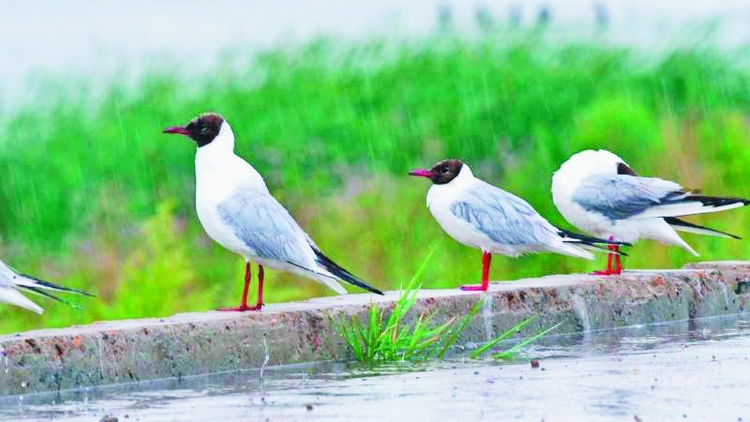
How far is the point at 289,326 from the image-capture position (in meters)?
11.1

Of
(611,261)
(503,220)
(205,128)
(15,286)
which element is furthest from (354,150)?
(15,286)

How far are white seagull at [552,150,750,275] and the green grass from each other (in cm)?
180

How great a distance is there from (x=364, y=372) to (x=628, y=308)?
3245 mm

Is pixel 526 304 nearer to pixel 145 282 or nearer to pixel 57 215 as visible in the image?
pixel 145 282

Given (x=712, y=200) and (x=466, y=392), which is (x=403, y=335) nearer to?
(x=466, y=392)

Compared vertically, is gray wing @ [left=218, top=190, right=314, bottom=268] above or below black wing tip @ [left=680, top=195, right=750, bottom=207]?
below

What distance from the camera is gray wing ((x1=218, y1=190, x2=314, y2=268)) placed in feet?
36.5

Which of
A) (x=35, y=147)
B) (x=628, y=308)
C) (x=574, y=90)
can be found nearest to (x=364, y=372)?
(x=628, y=308)

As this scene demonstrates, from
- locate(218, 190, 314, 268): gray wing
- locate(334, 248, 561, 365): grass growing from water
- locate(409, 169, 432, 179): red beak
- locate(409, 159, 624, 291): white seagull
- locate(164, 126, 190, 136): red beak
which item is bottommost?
locate(334, 248, 561, 365): grass growing from water

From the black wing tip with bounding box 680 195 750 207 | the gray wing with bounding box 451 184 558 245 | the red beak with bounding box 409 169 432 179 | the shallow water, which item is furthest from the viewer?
the black wing tip with bounding box 680 195 750 207

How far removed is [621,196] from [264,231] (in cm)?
334

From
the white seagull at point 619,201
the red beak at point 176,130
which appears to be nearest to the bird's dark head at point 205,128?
the red beak at point 176,130

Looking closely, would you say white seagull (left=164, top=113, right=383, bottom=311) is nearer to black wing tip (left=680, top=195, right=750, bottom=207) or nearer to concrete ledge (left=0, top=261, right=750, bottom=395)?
concrete ledge (left=0, top=261, right=750, bottom=395)

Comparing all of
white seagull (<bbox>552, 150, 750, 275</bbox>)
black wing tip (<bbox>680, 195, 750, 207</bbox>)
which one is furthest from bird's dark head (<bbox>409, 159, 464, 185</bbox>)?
black wing tip (<bbox>680, 195, 750, 207</bbox>)
